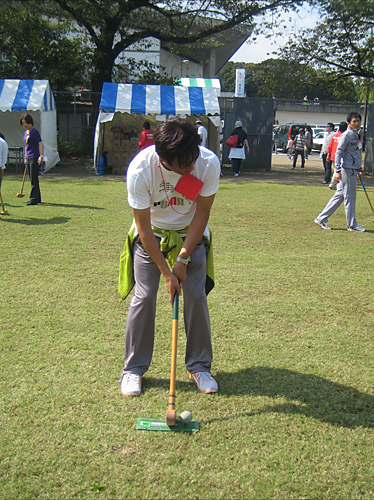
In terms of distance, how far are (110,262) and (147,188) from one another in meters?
3.51

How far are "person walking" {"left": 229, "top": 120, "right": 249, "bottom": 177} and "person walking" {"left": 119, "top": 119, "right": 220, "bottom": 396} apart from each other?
14768mm

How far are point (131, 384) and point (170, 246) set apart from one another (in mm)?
964

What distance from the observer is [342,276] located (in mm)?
6133

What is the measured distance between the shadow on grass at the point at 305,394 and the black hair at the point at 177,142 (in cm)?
161

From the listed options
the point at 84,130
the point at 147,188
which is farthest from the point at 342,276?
the point at 84,130

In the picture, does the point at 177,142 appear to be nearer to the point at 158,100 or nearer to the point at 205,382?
the point at 205,382

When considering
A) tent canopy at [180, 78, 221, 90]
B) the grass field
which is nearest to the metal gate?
tent canopy at [180, 78, 221, 90]

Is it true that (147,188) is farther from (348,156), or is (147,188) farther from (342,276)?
(348,156)

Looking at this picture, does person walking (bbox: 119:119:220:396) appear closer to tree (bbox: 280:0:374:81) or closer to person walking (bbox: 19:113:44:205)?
person walking (bbox: 19:113:44:205)

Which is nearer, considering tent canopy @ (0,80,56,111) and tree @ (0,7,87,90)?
tent canopy @ (0,80,56,111)

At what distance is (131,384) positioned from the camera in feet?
11.0

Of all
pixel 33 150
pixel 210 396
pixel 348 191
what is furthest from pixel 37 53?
pixel 210 396

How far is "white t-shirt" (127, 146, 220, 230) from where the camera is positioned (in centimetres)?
307

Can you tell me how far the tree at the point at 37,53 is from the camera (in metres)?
21.3
